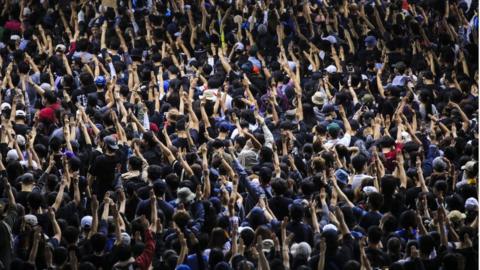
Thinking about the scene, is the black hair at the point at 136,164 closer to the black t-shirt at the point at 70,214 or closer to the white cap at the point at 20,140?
the black t-shirt at the point at 70,214

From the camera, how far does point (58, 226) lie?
15594 mm

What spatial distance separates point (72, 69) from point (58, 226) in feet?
26.5

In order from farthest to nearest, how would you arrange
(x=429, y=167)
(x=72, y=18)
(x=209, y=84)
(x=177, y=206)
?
(x=72, y=18) → (x=209, y=84) → (x=429, y=167) → (x=177, y=206)

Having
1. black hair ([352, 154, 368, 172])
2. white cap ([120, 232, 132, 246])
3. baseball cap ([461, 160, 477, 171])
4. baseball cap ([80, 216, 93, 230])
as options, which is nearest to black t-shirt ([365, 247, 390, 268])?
white cap ([120, 232, 132, 246])

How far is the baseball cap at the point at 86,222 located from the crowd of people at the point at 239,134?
0.09ft

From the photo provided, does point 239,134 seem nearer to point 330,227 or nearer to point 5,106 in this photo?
point 5,106

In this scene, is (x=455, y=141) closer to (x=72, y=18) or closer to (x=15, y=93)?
(x=15, y=93)

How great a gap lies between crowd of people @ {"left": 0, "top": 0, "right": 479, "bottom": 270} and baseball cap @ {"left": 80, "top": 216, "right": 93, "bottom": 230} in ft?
0.09

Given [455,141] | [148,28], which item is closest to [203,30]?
[148,28]

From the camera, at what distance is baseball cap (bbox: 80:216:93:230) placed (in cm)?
1587

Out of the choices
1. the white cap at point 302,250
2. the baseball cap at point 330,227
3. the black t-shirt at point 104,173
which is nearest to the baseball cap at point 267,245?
the white cap at point 302,250

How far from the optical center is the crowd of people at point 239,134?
15133 mm

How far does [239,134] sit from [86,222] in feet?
12.8

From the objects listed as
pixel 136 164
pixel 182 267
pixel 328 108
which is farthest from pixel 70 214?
pixel 328 108
